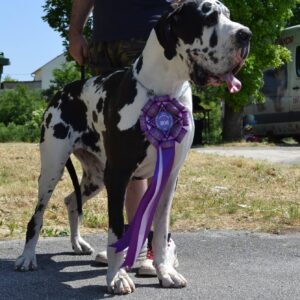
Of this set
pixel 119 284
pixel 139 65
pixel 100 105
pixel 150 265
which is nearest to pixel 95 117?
pixel 100 105

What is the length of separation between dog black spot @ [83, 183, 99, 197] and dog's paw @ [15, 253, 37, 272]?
0.74 meters

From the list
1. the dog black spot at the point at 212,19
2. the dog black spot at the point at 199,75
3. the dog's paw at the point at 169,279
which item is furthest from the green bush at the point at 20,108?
the dog black spot at the point at 212,19

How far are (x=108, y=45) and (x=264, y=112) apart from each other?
1553cm

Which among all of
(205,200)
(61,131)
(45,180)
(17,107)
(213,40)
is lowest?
(205,200)

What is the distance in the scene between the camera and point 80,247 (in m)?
5.19

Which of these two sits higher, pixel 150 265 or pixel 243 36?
pixel 243 36

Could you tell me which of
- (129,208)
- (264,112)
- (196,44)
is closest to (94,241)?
(129,208)

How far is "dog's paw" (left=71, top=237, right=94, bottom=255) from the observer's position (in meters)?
5.18

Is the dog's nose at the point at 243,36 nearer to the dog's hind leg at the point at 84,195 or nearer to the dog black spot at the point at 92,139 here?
the dog black spot at the point at 92,139

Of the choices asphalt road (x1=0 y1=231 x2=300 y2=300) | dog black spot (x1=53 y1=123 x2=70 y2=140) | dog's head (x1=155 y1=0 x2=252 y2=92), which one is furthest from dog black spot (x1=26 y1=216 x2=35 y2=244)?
dog's head (x1=155 y1=0 x2=252 y2=92)

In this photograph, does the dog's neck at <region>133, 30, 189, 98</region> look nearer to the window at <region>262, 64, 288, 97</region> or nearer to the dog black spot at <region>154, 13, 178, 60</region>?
the dog black spot at <region>154, 13, 178, 60</region>

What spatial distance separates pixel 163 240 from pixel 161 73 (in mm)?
1062

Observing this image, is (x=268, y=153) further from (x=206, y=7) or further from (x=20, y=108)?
(x=20, y=108)

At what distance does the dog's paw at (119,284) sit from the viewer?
390 cm
